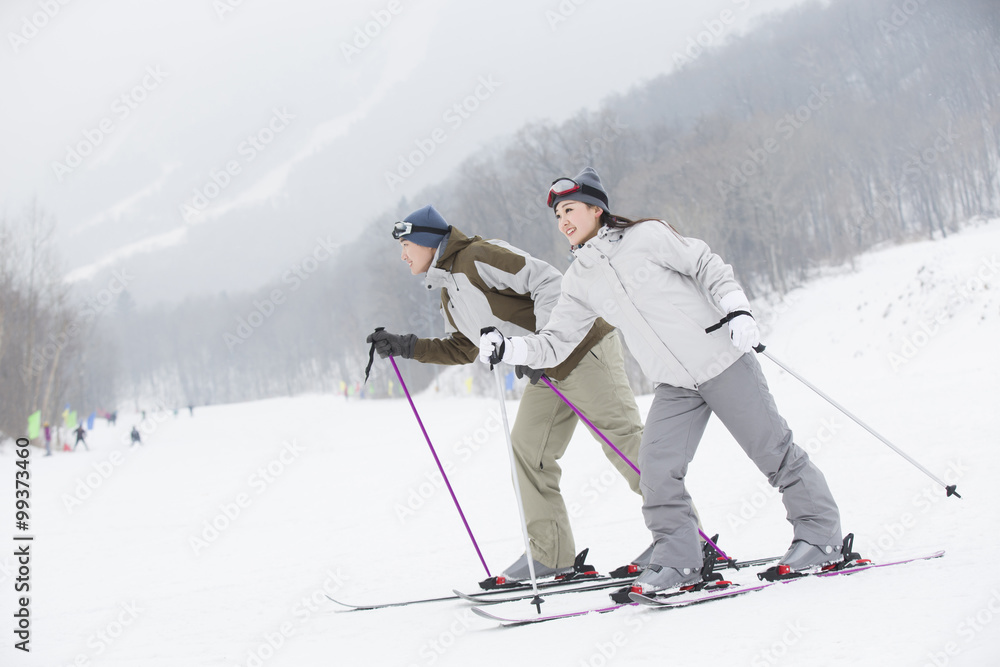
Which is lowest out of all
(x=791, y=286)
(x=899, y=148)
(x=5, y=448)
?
(x=5, y=448)

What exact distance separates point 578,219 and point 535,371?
0.82m

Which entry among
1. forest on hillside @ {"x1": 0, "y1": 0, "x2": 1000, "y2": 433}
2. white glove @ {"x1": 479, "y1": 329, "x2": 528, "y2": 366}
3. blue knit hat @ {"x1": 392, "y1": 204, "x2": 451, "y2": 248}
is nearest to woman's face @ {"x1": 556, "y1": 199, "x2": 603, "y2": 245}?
white glove @ {"x1": 479, "y1": 329, "x2": 528, "y2": 366}

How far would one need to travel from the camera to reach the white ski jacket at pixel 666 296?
2705 mm

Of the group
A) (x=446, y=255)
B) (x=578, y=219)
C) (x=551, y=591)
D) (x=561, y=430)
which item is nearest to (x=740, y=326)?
(x=578, y=219)

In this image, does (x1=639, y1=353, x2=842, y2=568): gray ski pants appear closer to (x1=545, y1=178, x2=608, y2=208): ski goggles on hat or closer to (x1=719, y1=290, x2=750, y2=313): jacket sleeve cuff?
(x1=719, y1=290, x2=750, y2=313): jacket sleeve cuff

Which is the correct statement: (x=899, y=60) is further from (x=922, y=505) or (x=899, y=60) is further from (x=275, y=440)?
(x=922, y=505)

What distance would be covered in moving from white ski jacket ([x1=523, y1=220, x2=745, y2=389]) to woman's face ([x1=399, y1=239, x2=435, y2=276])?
1.05 metres

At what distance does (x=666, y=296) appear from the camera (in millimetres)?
2732

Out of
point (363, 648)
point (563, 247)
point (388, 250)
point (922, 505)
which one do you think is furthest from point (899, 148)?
point (363, 648)

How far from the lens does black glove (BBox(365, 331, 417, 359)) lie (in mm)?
3695

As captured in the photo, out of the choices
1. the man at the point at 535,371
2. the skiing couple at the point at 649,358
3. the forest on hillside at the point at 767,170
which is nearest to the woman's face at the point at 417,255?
the man at the point at 535,371

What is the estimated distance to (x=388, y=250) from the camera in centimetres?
4412

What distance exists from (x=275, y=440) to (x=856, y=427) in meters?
16.7

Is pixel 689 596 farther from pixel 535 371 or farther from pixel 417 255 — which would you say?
pixel 417 255
